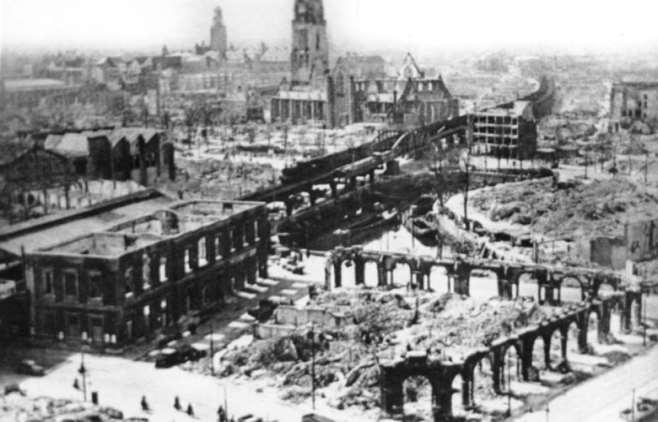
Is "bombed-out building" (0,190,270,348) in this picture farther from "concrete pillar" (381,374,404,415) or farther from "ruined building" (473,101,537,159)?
"ruined building" (473,101,537,159)

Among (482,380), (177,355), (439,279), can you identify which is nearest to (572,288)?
(439,279)

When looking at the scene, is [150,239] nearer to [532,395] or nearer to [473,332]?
[473,332]

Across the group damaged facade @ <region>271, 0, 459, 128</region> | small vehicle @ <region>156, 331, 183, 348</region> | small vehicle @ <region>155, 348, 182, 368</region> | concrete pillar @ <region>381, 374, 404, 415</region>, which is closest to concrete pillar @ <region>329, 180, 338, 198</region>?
small vehicle @ <region>156, 331, 183, 348</region>

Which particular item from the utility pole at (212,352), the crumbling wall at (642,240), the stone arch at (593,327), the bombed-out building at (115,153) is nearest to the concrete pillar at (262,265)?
the utility pole at (212,352)

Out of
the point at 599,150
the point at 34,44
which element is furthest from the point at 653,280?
the point at 599,150

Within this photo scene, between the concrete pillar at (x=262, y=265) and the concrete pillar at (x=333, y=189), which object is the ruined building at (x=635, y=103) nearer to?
the concrete pillar at (x=333, y=189)
